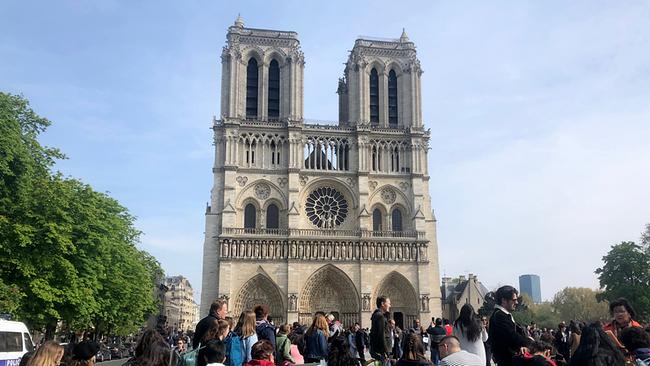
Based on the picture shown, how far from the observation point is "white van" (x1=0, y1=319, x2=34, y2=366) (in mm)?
15023

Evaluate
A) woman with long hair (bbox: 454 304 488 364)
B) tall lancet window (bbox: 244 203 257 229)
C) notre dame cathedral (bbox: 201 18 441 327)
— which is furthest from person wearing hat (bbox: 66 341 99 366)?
tall lancet window (bbox: 244 203 257 229)

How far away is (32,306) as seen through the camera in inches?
851

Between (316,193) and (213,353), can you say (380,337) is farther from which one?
(316,193)

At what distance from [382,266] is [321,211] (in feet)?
19.6

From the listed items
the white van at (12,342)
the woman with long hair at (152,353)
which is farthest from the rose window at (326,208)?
the woman with long hair at (152,353)

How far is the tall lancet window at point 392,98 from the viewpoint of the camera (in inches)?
1857

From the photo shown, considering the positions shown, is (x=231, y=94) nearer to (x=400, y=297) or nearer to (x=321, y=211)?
(x=321, y=211)

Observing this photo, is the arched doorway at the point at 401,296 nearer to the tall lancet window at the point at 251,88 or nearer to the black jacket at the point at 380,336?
the tall lancet window at the point at 251,88

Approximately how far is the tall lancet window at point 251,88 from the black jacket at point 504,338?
39.6 meters

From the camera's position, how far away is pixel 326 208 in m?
44.3

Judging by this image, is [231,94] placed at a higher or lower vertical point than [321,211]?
higher

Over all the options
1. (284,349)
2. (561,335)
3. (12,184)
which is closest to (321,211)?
(12,184)

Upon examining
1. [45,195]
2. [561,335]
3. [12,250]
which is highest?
[45,195]

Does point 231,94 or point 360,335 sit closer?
point 360,335
